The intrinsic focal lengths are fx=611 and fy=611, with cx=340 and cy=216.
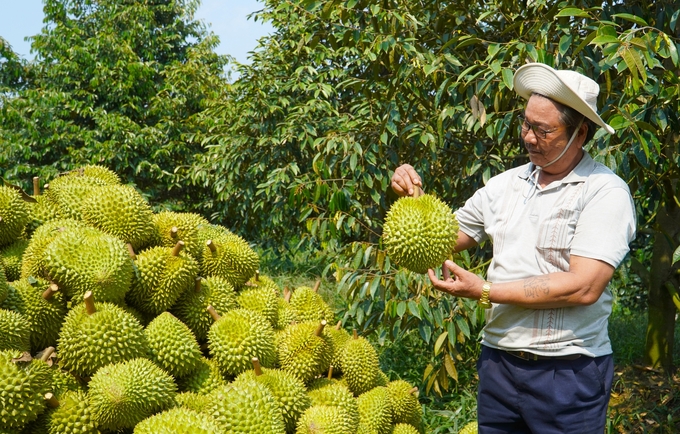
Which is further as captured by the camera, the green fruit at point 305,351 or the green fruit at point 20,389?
the green fruit at point 305,351

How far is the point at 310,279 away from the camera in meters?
7.60

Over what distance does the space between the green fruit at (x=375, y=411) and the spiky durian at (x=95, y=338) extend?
2.89ft

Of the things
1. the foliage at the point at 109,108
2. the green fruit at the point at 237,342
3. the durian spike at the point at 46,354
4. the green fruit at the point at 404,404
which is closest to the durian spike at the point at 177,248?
the green fruit at the point at 237,342

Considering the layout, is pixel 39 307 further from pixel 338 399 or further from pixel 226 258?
pixel 338 399

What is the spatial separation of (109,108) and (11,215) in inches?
430

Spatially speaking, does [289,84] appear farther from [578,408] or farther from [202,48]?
[202,48]

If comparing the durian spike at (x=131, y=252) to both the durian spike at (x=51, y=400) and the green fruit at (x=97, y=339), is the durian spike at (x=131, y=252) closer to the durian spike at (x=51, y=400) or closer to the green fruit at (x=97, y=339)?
the green fruit at (x=97, y=339)

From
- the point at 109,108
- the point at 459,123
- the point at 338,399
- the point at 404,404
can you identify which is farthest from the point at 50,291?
the point at 109,108

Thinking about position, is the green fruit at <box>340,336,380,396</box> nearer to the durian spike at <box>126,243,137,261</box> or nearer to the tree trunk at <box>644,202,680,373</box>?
the durian spike at <box>126,243,137,261</box>

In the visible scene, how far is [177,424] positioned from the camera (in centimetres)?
173

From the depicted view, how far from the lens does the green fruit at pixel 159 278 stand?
82.4 inches

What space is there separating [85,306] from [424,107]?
2.71 meters

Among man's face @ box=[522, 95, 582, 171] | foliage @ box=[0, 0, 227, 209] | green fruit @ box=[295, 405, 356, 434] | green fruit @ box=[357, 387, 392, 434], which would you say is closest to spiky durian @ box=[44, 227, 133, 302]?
green fruit @ box=[295, 405, 356, 434]

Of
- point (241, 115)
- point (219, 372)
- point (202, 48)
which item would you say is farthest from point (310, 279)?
point (202, 48)
